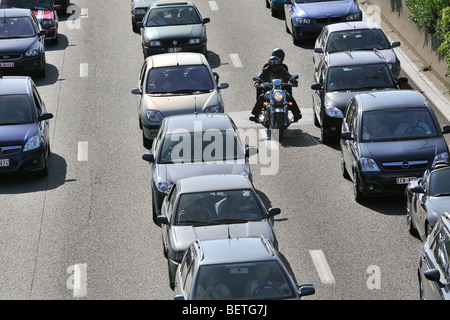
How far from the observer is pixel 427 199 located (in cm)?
1773

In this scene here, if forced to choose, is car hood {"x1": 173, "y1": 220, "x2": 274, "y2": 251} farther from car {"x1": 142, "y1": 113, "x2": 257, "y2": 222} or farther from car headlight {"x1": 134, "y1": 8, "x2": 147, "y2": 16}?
car headlight {"x1": 134, "y1": 8, "x2": 147, "y2": 16}

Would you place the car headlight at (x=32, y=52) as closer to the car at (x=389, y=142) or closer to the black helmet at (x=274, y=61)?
the black helmet at (x=274, y=61)

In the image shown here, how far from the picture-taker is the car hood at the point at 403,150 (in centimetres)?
2031

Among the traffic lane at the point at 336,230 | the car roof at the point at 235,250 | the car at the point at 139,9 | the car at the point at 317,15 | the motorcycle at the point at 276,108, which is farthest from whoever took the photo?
the car at the point at 139,9

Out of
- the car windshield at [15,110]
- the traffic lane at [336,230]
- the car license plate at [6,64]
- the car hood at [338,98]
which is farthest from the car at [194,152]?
the car license plate at [6,64]

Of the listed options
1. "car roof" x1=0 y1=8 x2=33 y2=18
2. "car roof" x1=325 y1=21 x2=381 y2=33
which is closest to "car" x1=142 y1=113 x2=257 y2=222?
"car roof" x1=325 y1=21 x2=381 y2=33

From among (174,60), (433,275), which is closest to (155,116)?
(174,60)

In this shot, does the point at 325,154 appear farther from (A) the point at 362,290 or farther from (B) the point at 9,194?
(A) the point at 362,290

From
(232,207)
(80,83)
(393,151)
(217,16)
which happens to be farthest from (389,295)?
(217,16)

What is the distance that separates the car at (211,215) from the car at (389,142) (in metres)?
3.62

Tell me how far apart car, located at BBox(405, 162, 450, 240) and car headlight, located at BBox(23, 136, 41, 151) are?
7853 mm

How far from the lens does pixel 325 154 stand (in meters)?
24.2

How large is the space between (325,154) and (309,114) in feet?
11.5

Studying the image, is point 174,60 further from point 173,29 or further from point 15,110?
point 173,29
